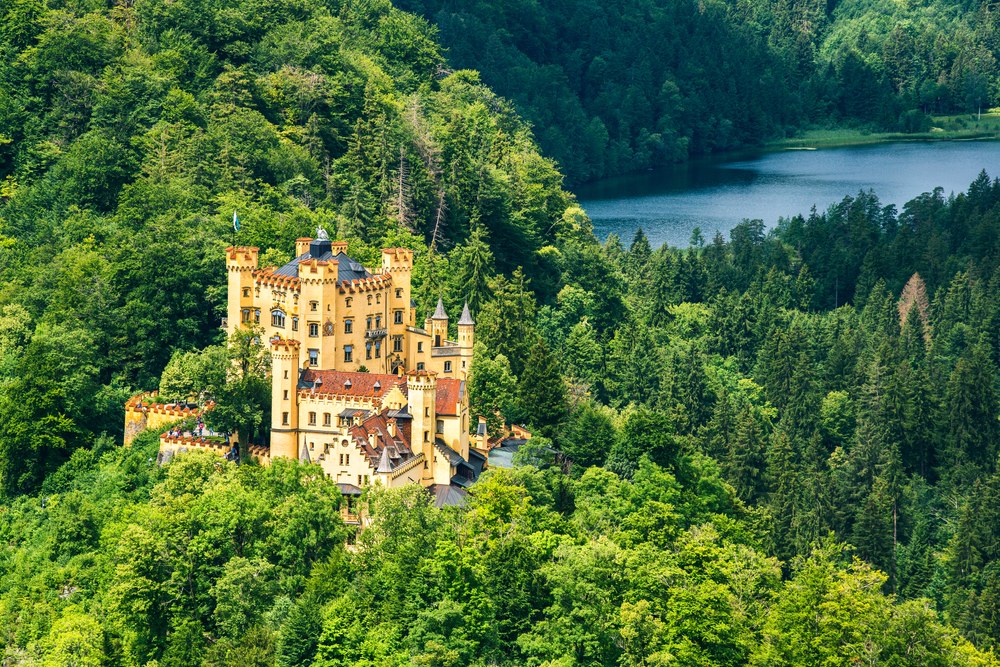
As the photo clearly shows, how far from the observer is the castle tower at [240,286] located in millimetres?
104938

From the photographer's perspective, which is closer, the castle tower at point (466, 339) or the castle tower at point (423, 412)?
the castle tower at point (423, 412)

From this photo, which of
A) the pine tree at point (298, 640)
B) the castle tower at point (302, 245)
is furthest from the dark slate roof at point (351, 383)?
the pine tree at point (298, 640)

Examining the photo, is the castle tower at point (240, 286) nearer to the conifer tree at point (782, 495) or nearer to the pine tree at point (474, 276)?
the pine tree at point (474, 276)

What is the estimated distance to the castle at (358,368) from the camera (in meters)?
93.5

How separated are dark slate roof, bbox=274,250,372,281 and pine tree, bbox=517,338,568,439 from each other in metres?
15.0

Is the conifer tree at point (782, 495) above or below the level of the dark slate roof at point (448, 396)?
below

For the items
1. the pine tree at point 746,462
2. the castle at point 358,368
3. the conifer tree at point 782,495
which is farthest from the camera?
the pine tree at point 746,462

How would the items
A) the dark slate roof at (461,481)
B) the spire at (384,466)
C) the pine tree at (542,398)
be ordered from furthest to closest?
the pine tree at (542,398) < the dark slate roof at (461,481) < the spire at (384,466)

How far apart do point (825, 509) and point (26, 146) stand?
80748mm

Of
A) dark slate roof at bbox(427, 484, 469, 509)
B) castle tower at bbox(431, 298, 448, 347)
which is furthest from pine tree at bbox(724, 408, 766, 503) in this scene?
dark slate roof at bbox(427, 484, 469, 509)

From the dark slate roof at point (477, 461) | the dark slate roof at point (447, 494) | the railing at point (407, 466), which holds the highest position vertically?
the railing at point (407, 466)

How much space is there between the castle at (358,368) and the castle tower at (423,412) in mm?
61

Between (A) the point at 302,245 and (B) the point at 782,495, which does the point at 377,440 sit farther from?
(B) the point at 782,495

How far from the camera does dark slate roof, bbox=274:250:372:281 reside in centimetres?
10288
